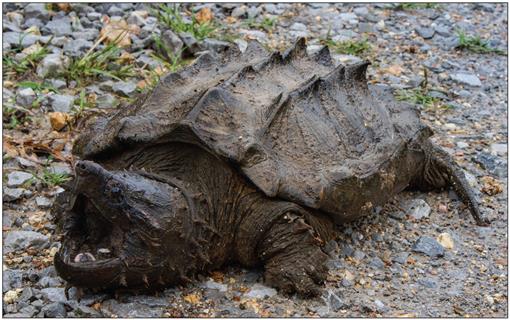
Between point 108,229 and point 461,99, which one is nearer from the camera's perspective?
point 108,229

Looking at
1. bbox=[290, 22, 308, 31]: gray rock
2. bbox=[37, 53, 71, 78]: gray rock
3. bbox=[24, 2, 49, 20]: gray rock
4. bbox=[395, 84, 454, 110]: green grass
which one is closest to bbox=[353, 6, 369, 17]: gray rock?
bbox=[290, 22, 308, 31]: gray rock

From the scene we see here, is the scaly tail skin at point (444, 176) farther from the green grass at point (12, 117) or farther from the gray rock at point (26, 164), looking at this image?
the green grass at point (12, 117)

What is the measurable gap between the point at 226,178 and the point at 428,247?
45.3 inches

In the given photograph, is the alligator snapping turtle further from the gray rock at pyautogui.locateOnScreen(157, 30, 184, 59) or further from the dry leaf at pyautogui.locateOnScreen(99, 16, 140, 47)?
the dry leaf at pyautogui.locateOnScreen(99, 16, 140, 47)

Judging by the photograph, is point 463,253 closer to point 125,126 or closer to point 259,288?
point 259,288

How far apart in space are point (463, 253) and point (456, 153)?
1.10m

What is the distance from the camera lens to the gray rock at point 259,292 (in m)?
3.38

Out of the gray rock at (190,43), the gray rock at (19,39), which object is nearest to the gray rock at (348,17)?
the gray rock at (190,43)

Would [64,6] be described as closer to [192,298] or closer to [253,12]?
[253,12]

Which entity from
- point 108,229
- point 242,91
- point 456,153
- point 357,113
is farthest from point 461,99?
point 108,229

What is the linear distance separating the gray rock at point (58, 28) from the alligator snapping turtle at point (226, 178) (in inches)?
81.5

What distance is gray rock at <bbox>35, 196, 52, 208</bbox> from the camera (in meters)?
4.02

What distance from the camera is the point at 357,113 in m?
3.91

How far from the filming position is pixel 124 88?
17.0 ft
